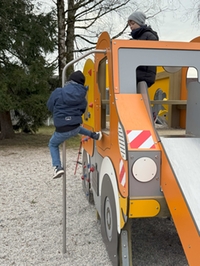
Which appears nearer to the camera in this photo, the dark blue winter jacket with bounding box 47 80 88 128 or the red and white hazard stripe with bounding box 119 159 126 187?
the red and white hazard stripe with bounding box 119 159 126 187

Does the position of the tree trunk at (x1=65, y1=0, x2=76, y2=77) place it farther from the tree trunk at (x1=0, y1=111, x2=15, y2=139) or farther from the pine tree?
the tree trunk at (x1=0, y1=111, x2=15, y2=139)

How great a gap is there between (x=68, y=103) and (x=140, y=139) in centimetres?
98

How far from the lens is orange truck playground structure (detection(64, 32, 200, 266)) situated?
2.00 m

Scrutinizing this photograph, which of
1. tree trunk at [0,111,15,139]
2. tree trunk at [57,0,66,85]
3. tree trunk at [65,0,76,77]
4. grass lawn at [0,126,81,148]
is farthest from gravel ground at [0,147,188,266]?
tree trunk at [65,0,76,77]

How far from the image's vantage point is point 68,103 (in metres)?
3.02

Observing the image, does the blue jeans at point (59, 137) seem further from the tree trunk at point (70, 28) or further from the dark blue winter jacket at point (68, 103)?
the tree trunk at point (70, 28)

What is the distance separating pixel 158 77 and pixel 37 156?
4736 mm

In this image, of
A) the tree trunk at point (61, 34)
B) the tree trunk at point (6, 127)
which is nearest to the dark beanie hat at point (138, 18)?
the tree trunk at point (61, 34)

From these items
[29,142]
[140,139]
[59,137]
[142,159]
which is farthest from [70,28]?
[142,159]

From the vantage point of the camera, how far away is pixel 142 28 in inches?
133

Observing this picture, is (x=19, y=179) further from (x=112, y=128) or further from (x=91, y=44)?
(x=91, y=44)

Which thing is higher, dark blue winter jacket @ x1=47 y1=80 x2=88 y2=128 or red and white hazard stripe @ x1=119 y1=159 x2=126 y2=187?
dark blue winter jacket @ x1=47 y1=80 x2=88 y2=128

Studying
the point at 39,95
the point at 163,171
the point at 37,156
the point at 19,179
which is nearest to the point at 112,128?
the point at 163,171

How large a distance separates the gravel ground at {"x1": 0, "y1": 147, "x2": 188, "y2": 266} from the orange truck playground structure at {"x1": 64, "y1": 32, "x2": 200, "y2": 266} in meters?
0.42
